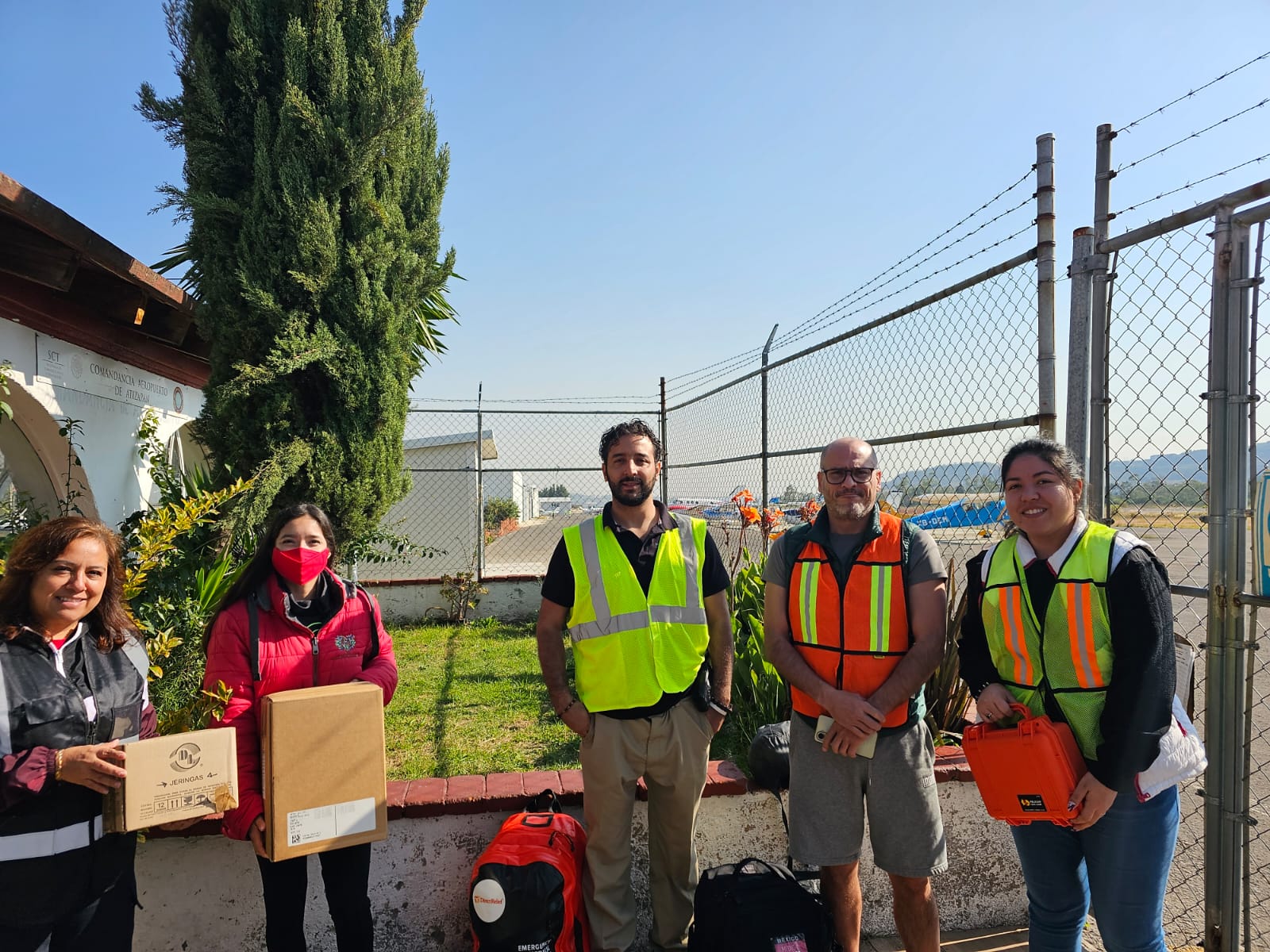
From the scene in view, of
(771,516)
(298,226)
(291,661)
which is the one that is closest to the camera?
(291,661)

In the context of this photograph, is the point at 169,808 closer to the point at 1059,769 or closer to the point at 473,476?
the point at 1059,769

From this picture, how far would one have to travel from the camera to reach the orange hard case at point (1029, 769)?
2031 millimetres

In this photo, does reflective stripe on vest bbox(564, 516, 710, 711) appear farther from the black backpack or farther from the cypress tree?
the cypress tree

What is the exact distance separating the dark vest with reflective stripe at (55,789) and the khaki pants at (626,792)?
143 cm

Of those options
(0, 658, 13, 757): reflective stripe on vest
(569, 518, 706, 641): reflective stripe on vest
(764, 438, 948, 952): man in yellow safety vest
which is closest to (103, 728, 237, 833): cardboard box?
(0, 658, 13, 757): reflective stripe on vest

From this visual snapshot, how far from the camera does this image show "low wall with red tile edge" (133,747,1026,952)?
283 centimetres

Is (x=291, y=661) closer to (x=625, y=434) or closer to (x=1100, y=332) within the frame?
(x=625, y=434)

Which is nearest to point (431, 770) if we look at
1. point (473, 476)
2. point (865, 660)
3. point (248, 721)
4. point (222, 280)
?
point (248, 721)

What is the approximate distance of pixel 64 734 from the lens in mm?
2043

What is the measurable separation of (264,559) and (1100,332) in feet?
10.2

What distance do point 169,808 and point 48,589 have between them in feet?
2.27

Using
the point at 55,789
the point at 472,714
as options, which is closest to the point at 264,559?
the point at 55,789

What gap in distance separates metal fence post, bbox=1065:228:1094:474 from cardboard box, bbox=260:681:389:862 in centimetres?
269

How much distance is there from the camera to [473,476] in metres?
11.0
